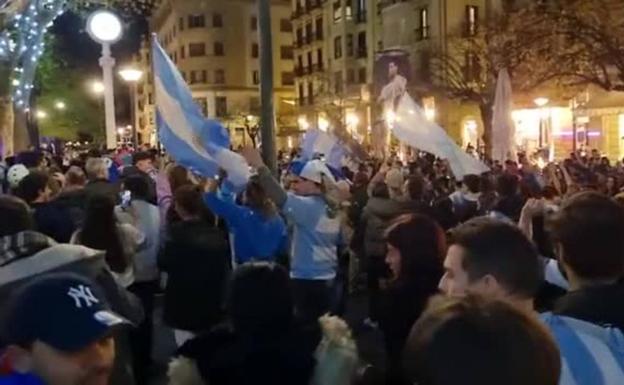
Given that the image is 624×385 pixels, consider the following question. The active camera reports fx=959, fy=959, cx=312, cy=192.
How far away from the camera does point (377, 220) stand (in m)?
10.4

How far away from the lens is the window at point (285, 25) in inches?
3740

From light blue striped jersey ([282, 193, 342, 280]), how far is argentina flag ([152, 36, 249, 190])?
655 mm

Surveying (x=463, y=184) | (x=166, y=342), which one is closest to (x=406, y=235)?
(x=166, y=342)

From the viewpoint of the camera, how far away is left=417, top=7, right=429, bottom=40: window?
5375 cm

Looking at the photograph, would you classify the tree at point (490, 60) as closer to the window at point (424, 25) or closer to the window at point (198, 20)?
the window at point (424, 25)

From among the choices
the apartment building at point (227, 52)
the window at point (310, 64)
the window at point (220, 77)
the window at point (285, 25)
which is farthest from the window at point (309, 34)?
the window at point (220, 77)

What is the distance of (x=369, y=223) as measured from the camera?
1060 centimetres

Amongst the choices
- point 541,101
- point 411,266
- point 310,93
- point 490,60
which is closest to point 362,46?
point 310,93

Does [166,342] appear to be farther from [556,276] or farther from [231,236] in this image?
[556,276]

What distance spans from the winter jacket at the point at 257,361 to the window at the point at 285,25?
9199cm

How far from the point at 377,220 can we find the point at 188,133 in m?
2.50

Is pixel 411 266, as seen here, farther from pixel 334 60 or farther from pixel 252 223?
pixel 334 60

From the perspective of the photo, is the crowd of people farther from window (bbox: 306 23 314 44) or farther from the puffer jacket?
window (bbox: 306 23 314 44)

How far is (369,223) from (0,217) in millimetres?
6316
